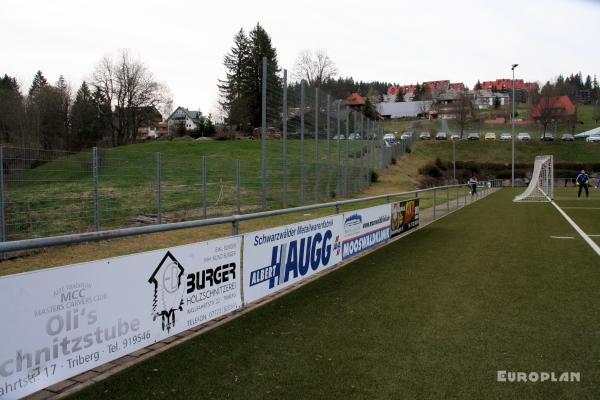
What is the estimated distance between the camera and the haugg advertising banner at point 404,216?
12.6m

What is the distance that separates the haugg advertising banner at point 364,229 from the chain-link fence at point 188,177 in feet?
18.1

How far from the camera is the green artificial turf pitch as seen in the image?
381 cm

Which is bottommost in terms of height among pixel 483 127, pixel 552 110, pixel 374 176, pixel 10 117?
pixel 374 176

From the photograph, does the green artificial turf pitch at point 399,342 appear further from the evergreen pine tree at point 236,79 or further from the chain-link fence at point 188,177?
the evergreen pine tree at point 236,79

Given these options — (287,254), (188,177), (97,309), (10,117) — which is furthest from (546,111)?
(97,309)

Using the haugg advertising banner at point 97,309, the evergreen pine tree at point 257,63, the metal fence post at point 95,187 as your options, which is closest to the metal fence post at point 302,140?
the metal fence post at point 95,187

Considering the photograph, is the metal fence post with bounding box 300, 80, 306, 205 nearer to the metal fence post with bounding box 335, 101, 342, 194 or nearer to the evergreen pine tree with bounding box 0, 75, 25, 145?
the metal fence post with bounding box 335, 101, 342, 194

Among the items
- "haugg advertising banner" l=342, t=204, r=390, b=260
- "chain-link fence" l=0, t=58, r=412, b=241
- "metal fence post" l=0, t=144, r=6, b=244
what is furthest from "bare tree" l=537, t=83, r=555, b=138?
"metal fence post" l=0, t=144, r=6, b=244

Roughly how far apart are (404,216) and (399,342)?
29.2ft

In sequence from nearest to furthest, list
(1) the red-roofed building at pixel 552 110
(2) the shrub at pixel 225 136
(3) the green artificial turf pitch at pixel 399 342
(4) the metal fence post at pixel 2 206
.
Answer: (3) the green artificial turf pitch at pixel 399 342 < (4) the metal fence post at pixel 2 206 < (2) the shrub at pixel 225 136 < (1) the red-roofed building at pixel 552 110

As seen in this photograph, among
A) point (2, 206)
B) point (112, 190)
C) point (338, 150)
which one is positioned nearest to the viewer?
point (2, 206)

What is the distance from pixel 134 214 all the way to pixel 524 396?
39.6 feet

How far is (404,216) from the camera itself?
531 inches

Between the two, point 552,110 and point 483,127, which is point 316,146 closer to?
point 552,110
